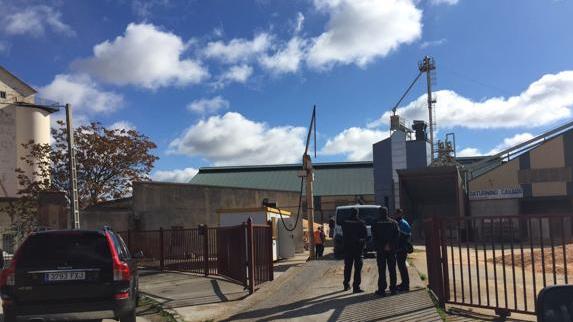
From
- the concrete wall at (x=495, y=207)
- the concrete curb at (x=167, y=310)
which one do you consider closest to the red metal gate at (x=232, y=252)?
the concrete curb at (x=167, y=310)

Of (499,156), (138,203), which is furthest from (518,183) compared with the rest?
Answer: (138,203)

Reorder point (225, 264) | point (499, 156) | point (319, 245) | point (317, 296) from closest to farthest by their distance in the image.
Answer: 1. point (317, 296)
2. point (225, 264)
3. point (319, 245)
4. point (499, 156)

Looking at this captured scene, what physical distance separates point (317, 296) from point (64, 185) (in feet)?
102

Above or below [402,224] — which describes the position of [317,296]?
below

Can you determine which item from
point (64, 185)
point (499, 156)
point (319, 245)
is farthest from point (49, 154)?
point (499, 156)

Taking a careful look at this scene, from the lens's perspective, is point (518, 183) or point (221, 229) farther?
point (518, 183)

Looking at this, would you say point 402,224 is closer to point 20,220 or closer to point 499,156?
point 20,220

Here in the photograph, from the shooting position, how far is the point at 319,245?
24.7 metres

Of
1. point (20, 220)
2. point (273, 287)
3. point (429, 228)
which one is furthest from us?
point (20, 220)

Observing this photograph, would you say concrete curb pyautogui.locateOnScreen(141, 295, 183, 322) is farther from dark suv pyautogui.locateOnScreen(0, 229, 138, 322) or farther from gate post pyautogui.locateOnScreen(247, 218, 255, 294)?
gate post pyautogui.locateOnScreen(247, 218, 255, 294)

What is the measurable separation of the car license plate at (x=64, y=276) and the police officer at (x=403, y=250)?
5.83 metres

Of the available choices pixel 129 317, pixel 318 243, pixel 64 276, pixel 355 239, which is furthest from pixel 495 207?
pixel 64 276

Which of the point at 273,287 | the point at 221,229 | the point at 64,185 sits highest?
the point at 64,185

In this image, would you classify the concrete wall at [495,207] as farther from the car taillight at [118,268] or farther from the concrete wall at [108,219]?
the car taillight at [118,268]
